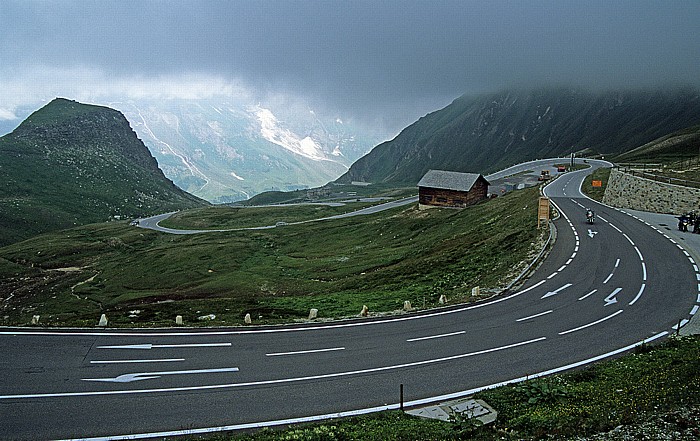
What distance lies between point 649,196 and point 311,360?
5920 cm

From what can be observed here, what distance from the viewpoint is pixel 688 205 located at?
193ft

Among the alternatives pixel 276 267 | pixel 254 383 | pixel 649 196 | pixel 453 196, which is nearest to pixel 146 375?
pixel 254 383

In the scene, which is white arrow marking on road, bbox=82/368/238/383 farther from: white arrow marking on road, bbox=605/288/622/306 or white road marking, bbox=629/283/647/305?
white road marking, bbox=629/283/647/305

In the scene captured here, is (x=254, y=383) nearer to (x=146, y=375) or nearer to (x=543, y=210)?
(x=146, y=375)

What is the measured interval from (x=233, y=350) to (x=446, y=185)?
90836mm

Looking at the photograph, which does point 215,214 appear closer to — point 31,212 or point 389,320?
point 31,212

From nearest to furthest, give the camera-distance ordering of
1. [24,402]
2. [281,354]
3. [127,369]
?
1. [24,402]
2. [127,369]
3. [281,354]

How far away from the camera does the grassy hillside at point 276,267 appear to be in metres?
45.2

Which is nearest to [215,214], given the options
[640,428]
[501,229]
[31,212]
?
[31,212]

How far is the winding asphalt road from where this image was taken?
20.5m

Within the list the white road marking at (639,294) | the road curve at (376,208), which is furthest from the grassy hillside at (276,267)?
the road curve at (376,208)

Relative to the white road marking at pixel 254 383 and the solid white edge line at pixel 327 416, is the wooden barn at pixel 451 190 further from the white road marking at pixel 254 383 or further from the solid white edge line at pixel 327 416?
the solid white edge line at pixel 327 416

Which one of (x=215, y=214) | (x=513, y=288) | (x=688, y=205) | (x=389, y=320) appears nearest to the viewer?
(x=389, y=320)

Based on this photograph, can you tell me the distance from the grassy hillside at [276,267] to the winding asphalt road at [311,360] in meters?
5.12
